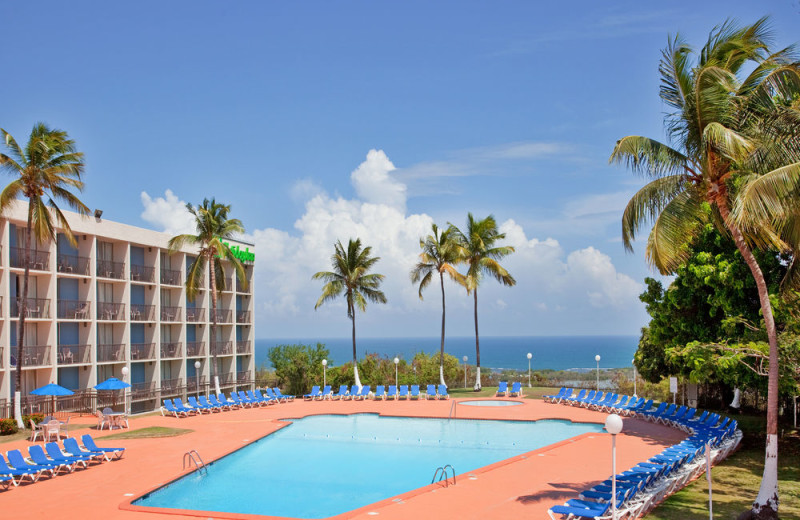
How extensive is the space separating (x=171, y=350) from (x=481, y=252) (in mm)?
16736

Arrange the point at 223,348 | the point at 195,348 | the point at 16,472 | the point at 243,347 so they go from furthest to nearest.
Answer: the point at 243,347
the point at 223,348
the point at 195,348
the point at 16,472

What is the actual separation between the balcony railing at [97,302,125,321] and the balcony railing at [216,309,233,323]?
7621mm

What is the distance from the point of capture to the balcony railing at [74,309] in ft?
86.6

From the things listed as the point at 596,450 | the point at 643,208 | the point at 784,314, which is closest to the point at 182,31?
the point at 643,208

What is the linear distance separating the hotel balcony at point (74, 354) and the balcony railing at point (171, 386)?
479 centimetres

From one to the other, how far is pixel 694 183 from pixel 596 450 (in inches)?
331

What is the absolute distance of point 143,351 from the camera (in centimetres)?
3064

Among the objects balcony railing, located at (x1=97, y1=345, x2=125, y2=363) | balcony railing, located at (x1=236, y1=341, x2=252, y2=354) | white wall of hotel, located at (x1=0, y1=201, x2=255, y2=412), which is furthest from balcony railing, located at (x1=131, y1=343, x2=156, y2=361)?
balcony railing, located at (x1=236, y1=341, x2=252, y2=354)

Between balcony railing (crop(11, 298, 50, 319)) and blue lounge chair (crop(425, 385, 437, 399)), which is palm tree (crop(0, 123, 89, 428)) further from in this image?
blue lounge chair (crop(425, 385, 437, 399))

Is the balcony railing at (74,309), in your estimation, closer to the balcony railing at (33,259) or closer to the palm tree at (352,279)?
the balcony railing at (33,259)

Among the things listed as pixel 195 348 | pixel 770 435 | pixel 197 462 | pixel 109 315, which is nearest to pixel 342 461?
pixel 197 462

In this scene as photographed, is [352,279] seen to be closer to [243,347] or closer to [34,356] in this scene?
[243,347]

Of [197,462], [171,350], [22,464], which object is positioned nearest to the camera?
[22,464]

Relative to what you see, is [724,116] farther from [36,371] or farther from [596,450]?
[36,371]
